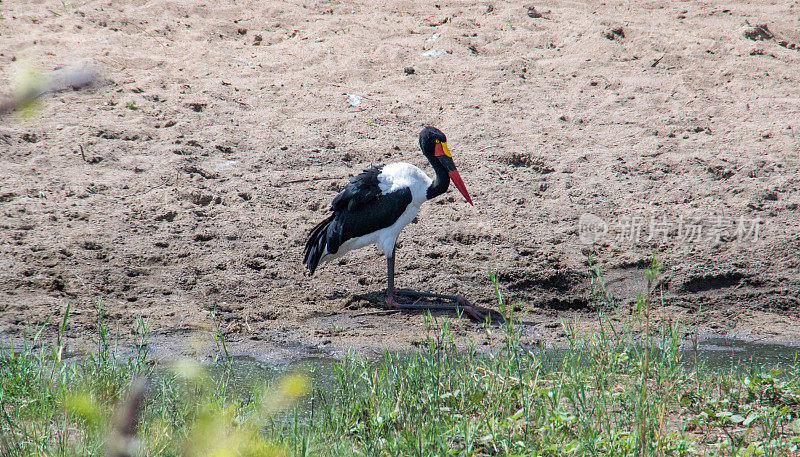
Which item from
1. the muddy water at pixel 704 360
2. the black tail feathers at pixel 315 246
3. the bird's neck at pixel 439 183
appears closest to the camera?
the muddy water at pixel 704 360

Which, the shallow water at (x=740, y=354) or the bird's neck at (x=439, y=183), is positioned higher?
the bird's neck at (x=439, y=183)

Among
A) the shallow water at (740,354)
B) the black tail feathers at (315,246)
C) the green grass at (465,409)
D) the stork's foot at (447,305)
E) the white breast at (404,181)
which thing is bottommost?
the stork's foot at (447,305)

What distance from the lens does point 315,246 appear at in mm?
4629

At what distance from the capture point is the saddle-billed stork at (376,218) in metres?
4.56

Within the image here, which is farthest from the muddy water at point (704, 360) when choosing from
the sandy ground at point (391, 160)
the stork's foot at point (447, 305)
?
the stork's foot at point (447, 305)

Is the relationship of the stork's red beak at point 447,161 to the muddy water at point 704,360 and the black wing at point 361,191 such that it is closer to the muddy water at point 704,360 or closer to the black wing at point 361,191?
the black wing at point 361,191

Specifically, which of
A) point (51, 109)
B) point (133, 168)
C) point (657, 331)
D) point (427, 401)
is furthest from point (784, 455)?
point (51, 109)

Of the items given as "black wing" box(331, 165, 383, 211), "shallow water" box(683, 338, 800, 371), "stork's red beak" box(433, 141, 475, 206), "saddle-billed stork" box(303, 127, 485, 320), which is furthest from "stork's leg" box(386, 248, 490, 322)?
"shallow water" box(683, 338, 800, 371)

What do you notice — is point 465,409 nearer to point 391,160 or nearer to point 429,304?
point 429,304

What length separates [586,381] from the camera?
3.36 metres

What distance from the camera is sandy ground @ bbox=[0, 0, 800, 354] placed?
4594 millimetres

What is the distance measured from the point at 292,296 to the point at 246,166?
1.48 m

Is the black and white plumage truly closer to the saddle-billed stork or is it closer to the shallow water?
the saddle-billed stork

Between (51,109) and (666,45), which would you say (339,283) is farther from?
(666,45)
